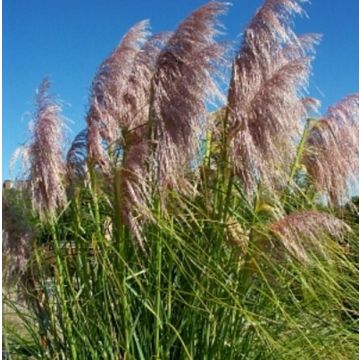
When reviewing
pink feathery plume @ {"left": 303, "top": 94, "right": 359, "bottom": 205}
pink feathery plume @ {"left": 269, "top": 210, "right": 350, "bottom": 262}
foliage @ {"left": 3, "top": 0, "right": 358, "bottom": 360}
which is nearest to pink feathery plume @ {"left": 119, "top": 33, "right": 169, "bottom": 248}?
foliage @ {"left": 3, "top": 0, "right": 358, "bottom": 360}

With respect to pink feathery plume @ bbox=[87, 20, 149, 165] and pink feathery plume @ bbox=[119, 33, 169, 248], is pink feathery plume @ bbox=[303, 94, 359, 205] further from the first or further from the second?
pink feathery plume @ bbox=[87, 20, 149, 165]

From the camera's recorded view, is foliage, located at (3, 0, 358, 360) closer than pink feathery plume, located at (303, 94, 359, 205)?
Yes

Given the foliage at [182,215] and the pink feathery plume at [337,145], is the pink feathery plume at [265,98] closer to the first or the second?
the foliage at [182,215]

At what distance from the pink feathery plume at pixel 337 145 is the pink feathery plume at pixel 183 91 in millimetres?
764

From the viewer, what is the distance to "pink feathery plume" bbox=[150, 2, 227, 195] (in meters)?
2.34

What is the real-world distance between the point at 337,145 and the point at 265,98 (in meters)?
0.77

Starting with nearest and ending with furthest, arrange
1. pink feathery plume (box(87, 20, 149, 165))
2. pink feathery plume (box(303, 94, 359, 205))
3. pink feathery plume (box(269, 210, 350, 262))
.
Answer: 1. pink feathery plume (box(269, 210, 350, 262))
2. pink feathery plume (box(87, 20, 149, 165))
3. pink feathery plume (box(303, 94, 359, 205))

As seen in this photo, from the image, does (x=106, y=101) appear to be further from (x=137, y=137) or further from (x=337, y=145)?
(x=337, y=145)

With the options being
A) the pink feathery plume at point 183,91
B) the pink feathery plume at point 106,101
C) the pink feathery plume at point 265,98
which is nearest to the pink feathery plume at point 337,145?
the pink feathery plume at point 265,98

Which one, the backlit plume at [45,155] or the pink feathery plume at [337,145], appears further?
the pink feathery plume at [337,145]

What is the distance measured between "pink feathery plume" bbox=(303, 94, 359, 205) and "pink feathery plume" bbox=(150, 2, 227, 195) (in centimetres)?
76

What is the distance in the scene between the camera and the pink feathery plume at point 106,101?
258cm

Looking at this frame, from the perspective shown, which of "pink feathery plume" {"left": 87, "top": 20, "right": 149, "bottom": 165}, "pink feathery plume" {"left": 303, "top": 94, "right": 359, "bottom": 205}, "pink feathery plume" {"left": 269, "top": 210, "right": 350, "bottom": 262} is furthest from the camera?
"pink feathery plume" {"left": 303, "top": 94, "right": 359, "bottom": 205}

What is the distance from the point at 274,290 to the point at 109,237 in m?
0.68
